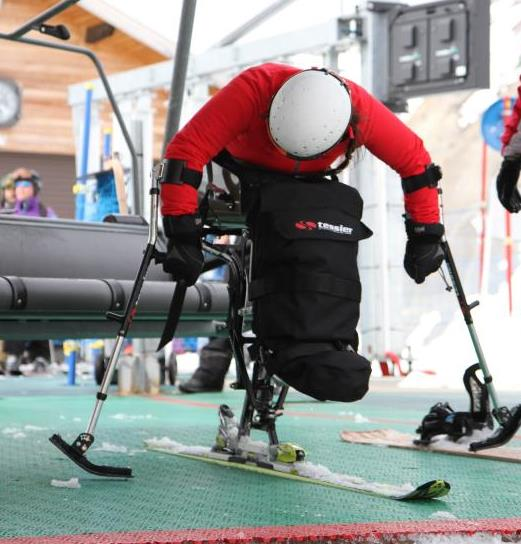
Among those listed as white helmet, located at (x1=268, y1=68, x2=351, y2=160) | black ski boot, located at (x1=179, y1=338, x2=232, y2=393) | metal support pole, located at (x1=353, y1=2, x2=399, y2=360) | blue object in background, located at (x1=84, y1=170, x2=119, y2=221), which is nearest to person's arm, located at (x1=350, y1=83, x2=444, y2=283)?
white helmet, located at (x1=268, y1=68, x2=351, y2=160)

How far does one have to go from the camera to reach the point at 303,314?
275 centimetres

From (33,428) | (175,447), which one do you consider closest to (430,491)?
(175,447)

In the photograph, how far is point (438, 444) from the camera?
395 centimetres

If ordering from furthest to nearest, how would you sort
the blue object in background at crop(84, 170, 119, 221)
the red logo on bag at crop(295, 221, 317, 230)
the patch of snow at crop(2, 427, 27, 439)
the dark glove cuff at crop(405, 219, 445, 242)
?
1. the blue object in background at crop(84, 170, 119, 221)
2. the patch of snow at crop(2, 427, 27, 439)
3. the dark glove cuff at crop(405, 219, 445, 242)
4. the red logo on bag at crop(295, 221, 317, 230)

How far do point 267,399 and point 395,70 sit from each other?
645cm

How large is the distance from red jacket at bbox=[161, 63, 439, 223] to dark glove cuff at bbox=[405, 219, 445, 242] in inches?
0.9

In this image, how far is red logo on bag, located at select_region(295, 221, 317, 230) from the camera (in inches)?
110

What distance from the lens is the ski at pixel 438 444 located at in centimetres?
375

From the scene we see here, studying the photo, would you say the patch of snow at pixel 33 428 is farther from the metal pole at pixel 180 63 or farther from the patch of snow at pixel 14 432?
the metal pole at pixel 180 63

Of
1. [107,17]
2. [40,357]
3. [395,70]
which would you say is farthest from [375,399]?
[107,17]

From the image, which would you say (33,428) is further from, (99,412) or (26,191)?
(26,191)

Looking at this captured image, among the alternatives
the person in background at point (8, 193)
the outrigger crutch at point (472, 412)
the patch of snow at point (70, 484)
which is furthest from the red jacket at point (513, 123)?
the person in background at point (8, 193)

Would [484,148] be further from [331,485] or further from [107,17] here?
[331,485]

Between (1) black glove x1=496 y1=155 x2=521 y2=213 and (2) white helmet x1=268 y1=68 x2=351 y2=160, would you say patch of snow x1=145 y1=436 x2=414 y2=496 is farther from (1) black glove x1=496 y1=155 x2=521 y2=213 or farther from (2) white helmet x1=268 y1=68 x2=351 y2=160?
(1) black glove x1=496 y1=155 x2=521 y2=213
